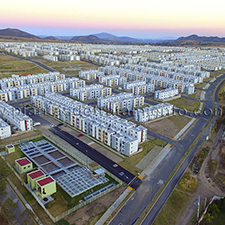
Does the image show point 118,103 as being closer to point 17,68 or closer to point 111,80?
point 111,80

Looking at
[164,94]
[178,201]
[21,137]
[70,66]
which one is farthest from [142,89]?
[70,66]

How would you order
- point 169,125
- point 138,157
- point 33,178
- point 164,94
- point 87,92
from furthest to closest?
1. point 164,94
2. point 87,92
3. point 169,125
4. point 138,157
5. point 33,178

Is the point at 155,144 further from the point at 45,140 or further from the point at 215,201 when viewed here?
the point at 45,140

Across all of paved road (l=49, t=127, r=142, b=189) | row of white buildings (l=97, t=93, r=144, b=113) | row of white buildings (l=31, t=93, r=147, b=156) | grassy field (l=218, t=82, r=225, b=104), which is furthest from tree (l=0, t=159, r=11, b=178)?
grassy field (l=218, t=82, r=225, b=104)

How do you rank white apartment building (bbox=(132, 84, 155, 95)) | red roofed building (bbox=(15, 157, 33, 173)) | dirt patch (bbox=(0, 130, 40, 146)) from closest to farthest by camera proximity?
red roofed building (bbox=(15, 157, 33, 173)) < dirt patch (bbox=(0, 130, 40, 146)) < white apartment building (bbox=(132, 84, 155, 95))

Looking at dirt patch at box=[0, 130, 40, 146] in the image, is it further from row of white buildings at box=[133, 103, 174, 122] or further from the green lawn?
the green lawn

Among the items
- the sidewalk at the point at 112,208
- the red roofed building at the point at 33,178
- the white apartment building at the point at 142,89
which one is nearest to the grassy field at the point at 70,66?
the white apartment building at the point at 142,89
